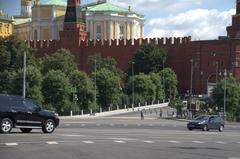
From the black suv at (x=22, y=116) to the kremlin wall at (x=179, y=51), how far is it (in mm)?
92740

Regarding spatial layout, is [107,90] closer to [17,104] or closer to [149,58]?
[149,58]

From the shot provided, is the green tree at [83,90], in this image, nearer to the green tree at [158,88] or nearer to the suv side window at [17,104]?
the green tree at [158,88]

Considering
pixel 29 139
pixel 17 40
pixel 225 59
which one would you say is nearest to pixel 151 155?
pixel 29 139

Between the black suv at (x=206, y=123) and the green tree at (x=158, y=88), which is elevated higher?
the green tree at (x=158, y=88)

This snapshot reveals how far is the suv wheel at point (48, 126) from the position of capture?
92.7ft

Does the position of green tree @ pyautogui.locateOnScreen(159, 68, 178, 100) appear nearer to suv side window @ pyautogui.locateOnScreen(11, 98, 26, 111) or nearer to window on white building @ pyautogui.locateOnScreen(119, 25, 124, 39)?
window on white building @ pyautogui.locateOnScreen(119, 25, 124, 39)

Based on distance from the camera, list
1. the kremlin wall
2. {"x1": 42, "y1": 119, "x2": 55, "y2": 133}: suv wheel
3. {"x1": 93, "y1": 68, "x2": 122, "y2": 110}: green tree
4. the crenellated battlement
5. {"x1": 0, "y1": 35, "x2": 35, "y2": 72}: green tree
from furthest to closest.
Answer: the crenellated battlement
the kremlin wall
{"x1": 0, "y1": 35, "x2": 35, "y2": 72}: green tree
{"x1": 93, "y1": 68, "x2": 122, "y2": 110}: green tree
{"x1": 42, "y1": 119, "x2": 55, "y2": 133}: suv wheel

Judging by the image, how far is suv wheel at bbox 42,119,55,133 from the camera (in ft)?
92.7

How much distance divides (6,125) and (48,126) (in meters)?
2.10

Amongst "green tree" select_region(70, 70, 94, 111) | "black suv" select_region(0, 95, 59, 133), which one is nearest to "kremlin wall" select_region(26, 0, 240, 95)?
"green tree" select_region(70, 70, 94, 111)

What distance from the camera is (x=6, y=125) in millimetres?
26922

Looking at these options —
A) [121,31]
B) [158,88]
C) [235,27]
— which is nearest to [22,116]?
[158,88]

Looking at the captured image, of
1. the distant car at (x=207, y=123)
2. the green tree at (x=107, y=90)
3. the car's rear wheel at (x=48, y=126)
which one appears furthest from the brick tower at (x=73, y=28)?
the car's rear wheel at (x=48, y=126)

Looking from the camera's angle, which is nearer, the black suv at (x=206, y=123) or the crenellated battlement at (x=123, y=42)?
the black suv at (x=206, y=123)
